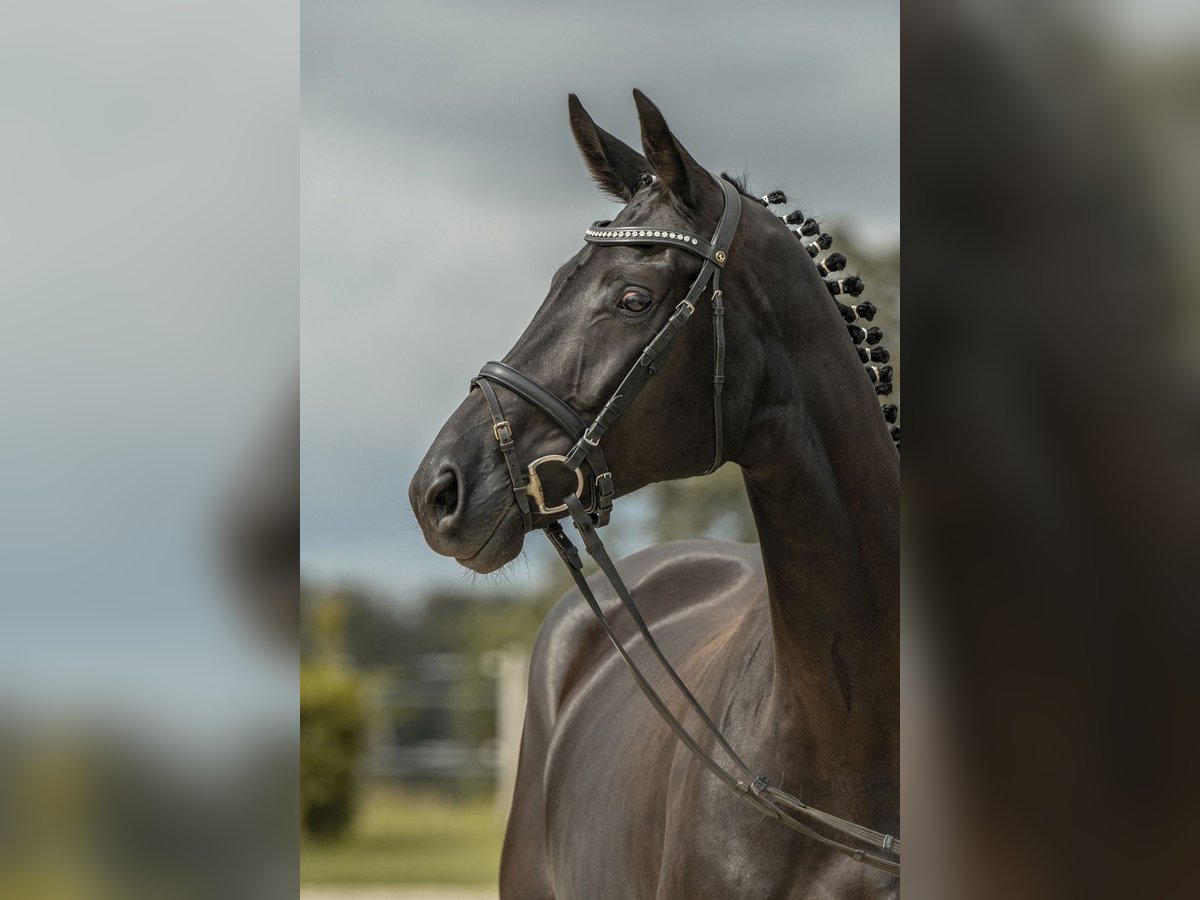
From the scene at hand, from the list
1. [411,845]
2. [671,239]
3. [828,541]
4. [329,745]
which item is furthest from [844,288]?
[411,845]

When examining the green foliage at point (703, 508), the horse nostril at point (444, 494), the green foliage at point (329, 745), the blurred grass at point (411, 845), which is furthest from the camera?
the green foliage at point (703, 508)

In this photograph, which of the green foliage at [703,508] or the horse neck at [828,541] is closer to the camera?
the horse neck at [828,541]

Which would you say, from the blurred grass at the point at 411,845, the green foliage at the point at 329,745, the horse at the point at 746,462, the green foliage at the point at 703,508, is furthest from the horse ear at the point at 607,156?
the green foliage at the point at 703,508

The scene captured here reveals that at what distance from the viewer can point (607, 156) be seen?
2.54 meters

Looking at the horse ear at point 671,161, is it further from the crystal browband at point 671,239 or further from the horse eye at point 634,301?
the horse eye at point 634,301

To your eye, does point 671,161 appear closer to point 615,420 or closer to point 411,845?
point 615,420

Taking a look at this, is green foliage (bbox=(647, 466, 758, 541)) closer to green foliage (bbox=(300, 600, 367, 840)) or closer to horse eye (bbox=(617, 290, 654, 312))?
green foliage (bbox=(300, 600, 367, 840))

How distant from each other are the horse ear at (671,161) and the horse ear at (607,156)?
19cm

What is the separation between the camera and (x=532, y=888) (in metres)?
4.28

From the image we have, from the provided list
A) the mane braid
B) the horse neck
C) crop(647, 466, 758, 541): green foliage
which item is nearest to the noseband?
the horse neck

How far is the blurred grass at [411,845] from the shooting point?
14961mm

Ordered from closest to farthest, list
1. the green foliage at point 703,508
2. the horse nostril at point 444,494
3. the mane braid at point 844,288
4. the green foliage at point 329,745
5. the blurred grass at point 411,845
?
1. the horse nostril at point 444,494
2. the mane braid at point 844,288
3. the green foliage at point 329,745
4. the blurred grass at point 411,845
5. the green foliage at point 703,508
